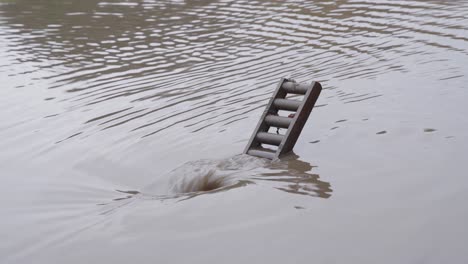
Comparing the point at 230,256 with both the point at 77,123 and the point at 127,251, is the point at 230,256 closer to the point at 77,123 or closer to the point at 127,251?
the point at 127,251

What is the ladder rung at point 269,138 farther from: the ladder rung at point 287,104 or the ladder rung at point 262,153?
the ladder rung at point 287,104

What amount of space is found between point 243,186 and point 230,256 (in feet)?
3.88

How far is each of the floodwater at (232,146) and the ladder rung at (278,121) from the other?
0.95 feet

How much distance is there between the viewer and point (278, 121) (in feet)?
21.1

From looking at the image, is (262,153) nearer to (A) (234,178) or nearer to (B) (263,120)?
(B) (263,120)

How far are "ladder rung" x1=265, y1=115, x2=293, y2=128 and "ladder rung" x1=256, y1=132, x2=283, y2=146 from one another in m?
0.13

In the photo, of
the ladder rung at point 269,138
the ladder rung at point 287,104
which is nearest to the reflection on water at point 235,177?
the ladder rung at point 269,138

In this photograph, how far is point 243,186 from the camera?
5.41m

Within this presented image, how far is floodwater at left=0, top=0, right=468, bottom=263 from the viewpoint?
4.53m

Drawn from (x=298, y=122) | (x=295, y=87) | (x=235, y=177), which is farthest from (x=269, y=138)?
(x=235, y=177)

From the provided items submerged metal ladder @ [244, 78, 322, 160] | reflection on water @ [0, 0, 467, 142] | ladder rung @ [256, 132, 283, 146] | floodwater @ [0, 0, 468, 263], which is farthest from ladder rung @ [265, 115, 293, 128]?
reflection on water @ [0, 0, 467, 142]

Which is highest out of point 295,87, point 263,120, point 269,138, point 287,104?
point 295,87

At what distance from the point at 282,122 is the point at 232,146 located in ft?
1.91

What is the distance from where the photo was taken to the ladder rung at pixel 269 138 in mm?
6310
